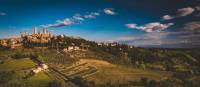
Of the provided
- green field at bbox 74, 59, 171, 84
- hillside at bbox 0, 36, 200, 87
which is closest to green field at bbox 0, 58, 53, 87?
hillside at bbox 0, 36, 200, 87

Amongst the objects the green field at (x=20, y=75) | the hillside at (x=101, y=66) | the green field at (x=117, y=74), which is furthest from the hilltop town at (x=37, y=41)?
the green field at (x=20, y=75)

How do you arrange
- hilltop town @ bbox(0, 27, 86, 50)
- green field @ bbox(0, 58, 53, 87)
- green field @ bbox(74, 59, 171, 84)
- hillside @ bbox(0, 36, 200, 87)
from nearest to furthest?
green field @ bbox(0, 58, 53, 87), hillside @ bbox(0, 36, 200, 87), green field @ bbox(74, 59, 171, 84), hilltop town @ bbox(0, 27, 86, 50)

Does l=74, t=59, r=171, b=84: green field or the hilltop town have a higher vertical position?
the hilltop town

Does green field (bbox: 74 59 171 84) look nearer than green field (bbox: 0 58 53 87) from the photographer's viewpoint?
No

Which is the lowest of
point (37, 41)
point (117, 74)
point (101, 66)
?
point (117, 74)

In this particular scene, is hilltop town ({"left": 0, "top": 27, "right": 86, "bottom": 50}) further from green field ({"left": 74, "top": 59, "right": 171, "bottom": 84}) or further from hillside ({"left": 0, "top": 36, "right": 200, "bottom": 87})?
green field ({"left": 74, "top": 59, "right": 171, "bottom": 84})

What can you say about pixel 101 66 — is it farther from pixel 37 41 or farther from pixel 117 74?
pixel 37 41

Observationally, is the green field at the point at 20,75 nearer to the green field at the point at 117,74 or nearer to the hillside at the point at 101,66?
the hillside at the point at 101,66

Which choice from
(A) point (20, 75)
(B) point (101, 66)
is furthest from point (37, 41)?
(A) point (20, 75)

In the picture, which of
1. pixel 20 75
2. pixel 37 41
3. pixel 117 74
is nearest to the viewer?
pixel 20 75

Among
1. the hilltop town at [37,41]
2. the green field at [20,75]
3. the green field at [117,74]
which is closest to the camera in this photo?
the green field at [20,75]

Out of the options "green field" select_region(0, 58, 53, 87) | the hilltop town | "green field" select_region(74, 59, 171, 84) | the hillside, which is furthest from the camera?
the hilltop town

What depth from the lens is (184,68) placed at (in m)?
44.8

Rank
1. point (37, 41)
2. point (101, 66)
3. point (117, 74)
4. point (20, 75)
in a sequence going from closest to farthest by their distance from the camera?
point (20, 75)
point (117, 74)
point (101, 66)
point (37, 41)
